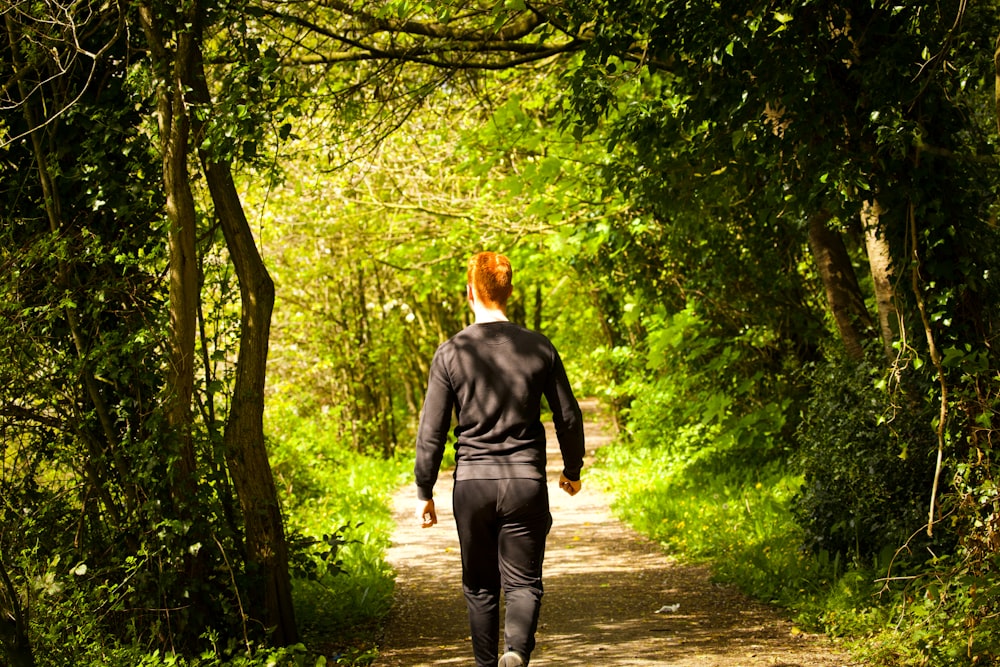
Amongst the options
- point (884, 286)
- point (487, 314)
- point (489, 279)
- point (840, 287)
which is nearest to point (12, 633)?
point (487, 314)

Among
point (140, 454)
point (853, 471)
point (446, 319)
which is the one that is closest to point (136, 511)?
point (140, 454)

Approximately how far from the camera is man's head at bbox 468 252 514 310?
4.73 metres

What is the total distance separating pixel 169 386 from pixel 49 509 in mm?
977

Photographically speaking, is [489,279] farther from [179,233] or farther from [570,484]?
[179,233]

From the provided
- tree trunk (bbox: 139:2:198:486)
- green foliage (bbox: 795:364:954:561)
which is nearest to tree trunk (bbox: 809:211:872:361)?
green foliage (bbox: 795:364:954:561)

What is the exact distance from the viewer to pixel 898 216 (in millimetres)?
6031

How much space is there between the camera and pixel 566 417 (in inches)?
185

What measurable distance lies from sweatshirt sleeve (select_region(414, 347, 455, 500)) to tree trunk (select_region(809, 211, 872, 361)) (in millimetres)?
5126

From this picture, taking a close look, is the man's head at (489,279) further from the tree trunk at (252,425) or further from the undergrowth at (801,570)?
the undergrowth at (801,570)

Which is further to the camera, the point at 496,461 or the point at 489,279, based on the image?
the point at 489,279

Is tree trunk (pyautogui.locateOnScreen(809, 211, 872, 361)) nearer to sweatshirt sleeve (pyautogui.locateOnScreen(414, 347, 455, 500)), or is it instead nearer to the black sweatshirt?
the black sweatshirt

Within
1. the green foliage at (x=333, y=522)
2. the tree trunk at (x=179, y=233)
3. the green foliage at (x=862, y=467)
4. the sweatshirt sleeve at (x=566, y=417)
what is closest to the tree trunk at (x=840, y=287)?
the green foliage at (x=862, y=467)

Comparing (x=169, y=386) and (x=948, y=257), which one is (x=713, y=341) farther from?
(x=169, y=386)

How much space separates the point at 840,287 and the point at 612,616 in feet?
11.7
